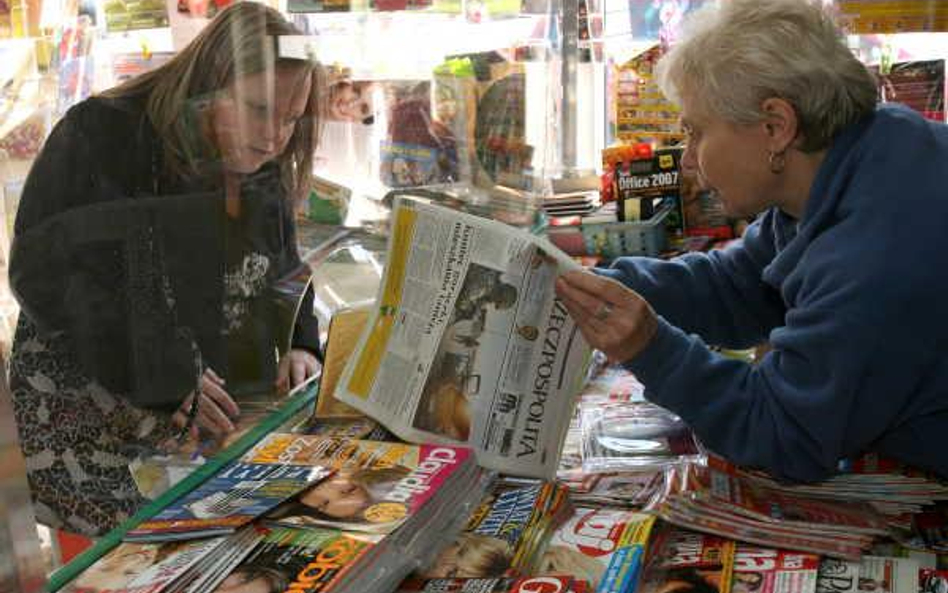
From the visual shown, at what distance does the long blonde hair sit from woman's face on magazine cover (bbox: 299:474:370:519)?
1.33ft

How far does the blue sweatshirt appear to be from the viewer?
1097 mm

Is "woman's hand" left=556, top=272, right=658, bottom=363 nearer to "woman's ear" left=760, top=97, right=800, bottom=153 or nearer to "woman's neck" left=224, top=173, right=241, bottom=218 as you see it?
"woman's ear" left=760, top=97, right=800, bottom=153

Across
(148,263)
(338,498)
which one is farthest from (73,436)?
(338,498)

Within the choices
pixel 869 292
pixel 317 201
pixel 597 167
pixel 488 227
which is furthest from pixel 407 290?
pixel 597 167

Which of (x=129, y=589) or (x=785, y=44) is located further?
(x=785, y=44)

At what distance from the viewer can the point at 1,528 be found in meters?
0.71

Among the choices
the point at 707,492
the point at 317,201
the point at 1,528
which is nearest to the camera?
the point at 1,528

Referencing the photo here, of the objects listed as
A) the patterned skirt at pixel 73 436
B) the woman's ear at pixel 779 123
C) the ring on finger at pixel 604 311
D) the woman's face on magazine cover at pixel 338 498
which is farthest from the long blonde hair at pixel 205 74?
the woman's ear at pixel 779 123

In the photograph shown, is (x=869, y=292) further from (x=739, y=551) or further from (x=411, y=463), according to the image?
(x=411, y=463)

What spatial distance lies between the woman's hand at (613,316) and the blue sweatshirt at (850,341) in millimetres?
16

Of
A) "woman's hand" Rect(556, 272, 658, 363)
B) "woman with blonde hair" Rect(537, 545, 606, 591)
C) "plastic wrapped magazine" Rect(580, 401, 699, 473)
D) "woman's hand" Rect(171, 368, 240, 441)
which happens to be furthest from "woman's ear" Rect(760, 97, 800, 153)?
"woman's hand" Rect(171, 368, 240, 441)

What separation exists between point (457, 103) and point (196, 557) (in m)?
1.38

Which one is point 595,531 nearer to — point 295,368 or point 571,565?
point 571,565

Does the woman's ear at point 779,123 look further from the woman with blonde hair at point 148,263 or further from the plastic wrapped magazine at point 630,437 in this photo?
the woman with blonde hair at point 148,263
